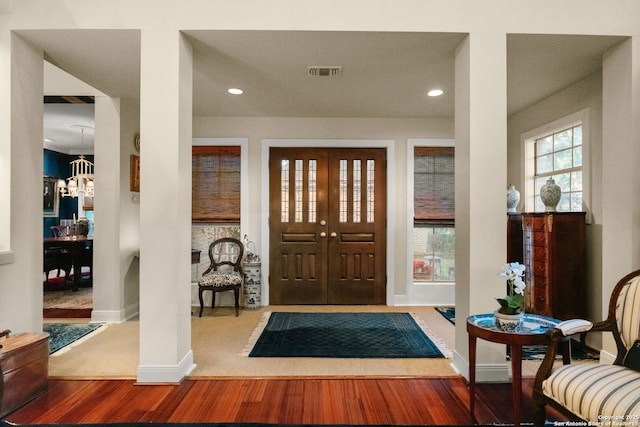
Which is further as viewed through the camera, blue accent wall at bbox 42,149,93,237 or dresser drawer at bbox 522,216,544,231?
blue accent wall at bbox 42,149,93,237

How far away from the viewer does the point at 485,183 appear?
8.54 ft

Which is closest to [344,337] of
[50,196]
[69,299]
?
[69,299]

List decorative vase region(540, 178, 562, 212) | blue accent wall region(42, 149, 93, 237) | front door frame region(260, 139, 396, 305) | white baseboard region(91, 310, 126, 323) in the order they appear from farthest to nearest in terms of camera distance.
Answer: blue accent wall region(42, 149, 93, 237), front door frame region(260, 139, 396, 305), white baseboard region(91, 310, 126, 323), decorative vase region(540, 178, 562, 212)

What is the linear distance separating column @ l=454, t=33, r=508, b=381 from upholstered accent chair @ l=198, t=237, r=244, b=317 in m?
2.71

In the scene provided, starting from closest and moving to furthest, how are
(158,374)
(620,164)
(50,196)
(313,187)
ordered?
(158,374), (620,164), (313,187), (50,196)

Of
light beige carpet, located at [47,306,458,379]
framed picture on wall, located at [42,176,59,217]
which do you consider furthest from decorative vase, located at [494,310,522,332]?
framed picture on wall, located at [42,176,59,217]

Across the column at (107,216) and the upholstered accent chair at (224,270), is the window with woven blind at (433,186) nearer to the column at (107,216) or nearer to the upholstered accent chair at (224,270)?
the upholstered accent chair at (224,270)

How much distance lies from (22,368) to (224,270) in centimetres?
267

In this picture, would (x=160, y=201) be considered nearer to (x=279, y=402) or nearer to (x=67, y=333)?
(x=279, y=402)

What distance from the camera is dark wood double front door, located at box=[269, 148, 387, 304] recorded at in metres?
4.96

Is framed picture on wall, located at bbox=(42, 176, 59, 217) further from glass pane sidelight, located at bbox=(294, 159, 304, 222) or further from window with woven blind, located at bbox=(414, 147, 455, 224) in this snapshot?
window with woven blind, located at bbox=(414, 147, 455, 224)

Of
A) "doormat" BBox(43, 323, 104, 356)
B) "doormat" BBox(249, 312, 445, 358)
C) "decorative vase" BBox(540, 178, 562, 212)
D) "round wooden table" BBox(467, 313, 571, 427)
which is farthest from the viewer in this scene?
"decorative vase" BBox(540, 178, 562, 212)

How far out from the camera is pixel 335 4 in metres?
2.61

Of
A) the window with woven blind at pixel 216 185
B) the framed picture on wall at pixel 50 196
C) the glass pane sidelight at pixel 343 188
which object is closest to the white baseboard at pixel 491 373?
the glass pane sidelight at pixel 343 188
